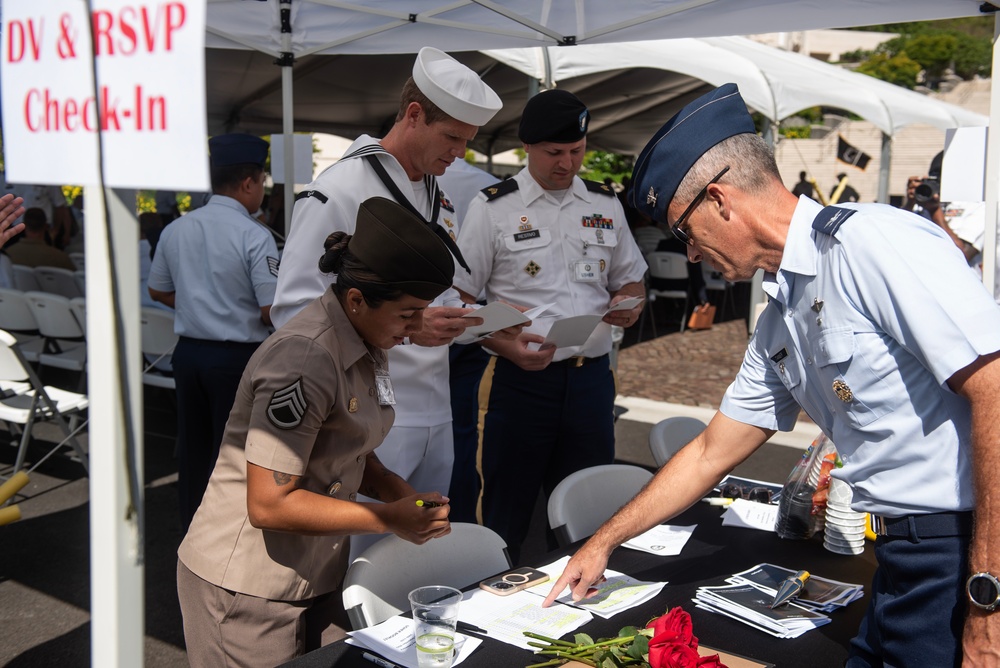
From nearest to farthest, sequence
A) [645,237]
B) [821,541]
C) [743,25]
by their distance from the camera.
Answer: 1. [821,541]
2. [743,25]
3. [645,237]

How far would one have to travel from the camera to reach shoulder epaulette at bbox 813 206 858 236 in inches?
58.2

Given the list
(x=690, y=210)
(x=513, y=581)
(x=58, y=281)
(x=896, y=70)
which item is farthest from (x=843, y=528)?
(x=896, y=70)

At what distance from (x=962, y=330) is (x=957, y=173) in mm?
2287

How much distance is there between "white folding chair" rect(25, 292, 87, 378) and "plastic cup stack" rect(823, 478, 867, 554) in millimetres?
5172

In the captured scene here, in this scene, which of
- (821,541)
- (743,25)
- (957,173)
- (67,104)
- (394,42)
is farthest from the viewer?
(394,42)

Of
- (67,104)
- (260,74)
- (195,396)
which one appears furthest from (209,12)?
(260,74)

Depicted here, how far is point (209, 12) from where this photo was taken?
4457 millimetres

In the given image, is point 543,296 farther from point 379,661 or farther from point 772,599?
point 379,661

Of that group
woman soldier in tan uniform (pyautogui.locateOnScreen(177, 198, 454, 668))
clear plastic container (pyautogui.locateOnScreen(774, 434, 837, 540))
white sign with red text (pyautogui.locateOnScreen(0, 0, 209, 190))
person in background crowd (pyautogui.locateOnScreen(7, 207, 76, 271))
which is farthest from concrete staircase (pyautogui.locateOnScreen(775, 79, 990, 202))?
white sign with red text (pyautogui.locateOnScreen(0, 0, 209, 190))

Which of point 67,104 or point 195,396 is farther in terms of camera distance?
point 195,396

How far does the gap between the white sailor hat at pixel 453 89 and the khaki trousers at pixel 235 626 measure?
1376mm

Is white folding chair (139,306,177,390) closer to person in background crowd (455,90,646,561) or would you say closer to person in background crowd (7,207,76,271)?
person in background crowd (7,207,76,271)

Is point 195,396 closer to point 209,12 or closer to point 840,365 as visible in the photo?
point 209,12

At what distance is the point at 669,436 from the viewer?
3537 mm
